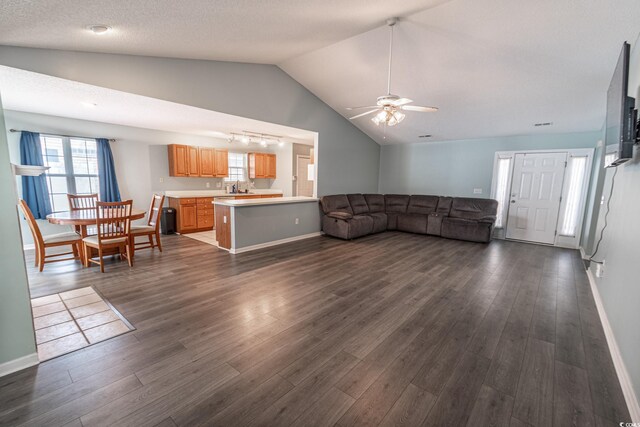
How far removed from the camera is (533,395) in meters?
1.66

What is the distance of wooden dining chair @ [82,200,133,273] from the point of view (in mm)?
3582

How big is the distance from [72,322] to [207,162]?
4.84 m

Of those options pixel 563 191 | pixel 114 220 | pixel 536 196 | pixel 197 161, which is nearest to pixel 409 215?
pixel 536 196

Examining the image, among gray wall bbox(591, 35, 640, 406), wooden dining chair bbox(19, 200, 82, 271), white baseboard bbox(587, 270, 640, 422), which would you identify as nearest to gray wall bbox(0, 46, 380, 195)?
wooden dining chair bbox(19, 200, 82, 271)

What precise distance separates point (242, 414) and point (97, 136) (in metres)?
6.03

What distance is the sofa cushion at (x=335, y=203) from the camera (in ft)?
19.8

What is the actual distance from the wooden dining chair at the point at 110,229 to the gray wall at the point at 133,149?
205cm

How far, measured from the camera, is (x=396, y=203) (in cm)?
731

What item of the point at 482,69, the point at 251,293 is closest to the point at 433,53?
the point at 482,69

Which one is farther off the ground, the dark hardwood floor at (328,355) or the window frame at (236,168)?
the window frame at (236,168)

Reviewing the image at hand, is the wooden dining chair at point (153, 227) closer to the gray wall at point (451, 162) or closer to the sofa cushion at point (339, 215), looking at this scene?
the sofa cushion at point (339, 215)

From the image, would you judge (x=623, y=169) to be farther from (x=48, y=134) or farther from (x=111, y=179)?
(x=48, y=134)

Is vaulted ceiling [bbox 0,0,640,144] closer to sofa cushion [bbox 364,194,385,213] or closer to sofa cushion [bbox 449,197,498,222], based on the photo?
sofa cushion [bbox 449,197,498,222]

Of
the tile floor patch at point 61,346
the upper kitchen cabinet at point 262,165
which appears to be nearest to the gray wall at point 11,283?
the tile floor patch at point 61,346
